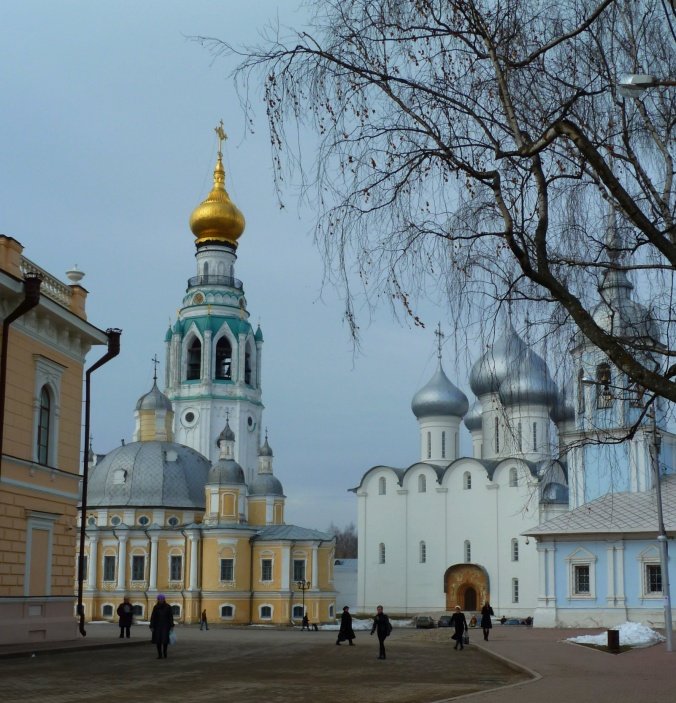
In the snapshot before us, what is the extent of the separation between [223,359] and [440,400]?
46.7 ft

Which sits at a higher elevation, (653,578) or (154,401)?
(154,401)

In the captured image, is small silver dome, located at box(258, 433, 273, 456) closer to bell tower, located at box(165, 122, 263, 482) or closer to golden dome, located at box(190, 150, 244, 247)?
bell tower, located at box(165, 122, 263, 482)

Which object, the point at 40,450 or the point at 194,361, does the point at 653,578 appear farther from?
the point at 194,361

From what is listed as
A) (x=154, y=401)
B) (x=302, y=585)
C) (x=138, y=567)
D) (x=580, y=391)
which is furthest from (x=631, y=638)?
(x=154, y=401)

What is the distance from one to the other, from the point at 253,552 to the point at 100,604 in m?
8.28

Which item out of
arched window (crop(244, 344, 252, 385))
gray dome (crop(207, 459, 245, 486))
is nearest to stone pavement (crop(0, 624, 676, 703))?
gray dome (crop(207, 459, 245, 486))

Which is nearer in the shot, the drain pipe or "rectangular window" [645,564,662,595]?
the drain pipe

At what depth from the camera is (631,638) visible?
27875 mm

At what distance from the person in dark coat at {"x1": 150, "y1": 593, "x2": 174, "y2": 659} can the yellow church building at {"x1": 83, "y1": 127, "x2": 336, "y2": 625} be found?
35368mm

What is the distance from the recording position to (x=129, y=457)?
60.4 meters

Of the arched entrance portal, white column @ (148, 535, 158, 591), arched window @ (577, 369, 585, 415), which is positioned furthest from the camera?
white column @ (148, 535, 158, 591)

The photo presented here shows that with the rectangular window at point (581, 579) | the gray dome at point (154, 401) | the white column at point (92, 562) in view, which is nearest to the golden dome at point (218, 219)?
the gray dome at point (154, 401)

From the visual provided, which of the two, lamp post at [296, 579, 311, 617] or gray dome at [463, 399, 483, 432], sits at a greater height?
gray dome at [463, 399, 483, 432]

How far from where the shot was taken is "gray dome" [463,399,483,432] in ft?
211
